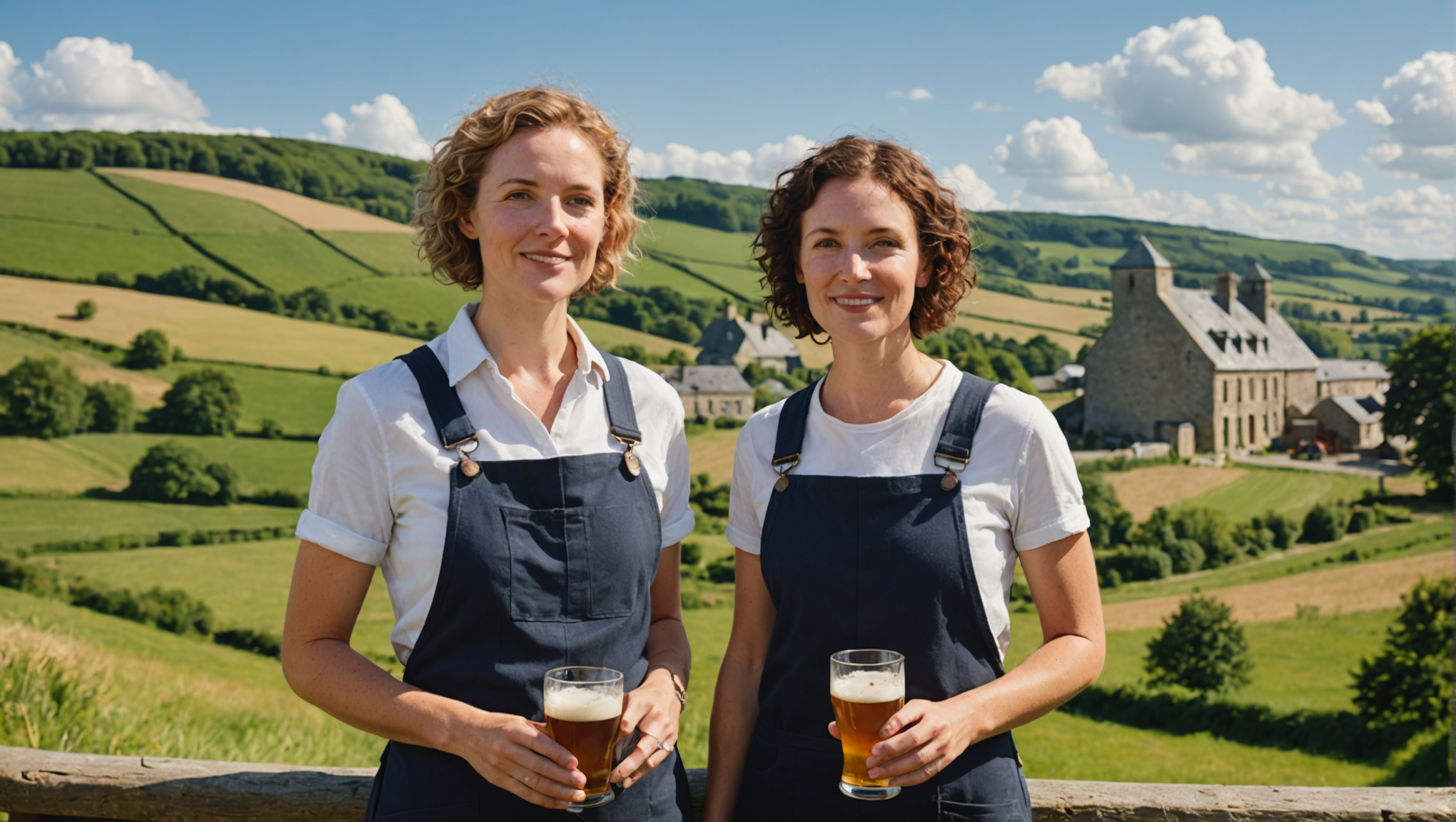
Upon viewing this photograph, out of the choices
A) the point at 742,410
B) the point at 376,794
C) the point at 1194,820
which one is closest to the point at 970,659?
the point at 1194,820

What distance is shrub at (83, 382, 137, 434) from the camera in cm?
6462

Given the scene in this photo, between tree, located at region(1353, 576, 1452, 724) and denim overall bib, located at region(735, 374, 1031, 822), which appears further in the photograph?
tree, located at region(1353, 576, 1452, 724)

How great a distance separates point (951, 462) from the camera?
261 cm

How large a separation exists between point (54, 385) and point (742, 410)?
46603mm

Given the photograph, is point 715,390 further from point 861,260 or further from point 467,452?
point 467,452

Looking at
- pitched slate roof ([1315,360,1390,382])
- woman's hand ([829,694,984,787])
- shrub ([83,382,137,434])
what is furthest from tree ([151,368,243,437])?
pitched slate roof ([1315,360,1390,382])

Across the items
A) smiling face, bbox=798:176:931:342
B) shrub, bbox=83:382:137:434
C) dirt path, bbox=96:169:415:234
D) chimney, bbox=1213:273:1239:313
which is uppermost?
dirt path, bbox=96:169:415:234

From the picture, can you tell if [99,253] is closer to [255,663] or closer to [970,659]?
[255,663]

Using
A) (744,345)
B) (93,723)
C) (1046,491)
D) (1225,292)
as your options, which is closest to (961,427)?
(1046,491)

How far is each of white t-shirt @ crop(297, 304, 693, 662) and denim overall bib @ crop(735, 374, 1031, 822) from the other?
63cm

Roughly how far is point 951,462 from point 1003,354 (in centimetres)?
7350

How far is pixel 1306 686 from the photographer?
4228 cm

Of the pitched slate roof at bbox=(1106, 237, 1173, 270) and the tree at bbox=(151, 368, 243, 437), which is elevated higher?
the pitched slate roof at bbox=(1106, 237, 1173, 270)

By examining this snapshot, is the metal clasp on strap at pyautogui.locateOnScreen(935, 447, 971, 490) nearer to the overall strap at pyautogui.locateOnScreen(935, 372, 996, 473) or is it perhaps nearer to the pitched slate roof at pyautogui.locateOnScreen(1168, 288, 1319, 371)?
the overall strap at pyautogui.locateOnScreen(935, 372, 996, 473)
